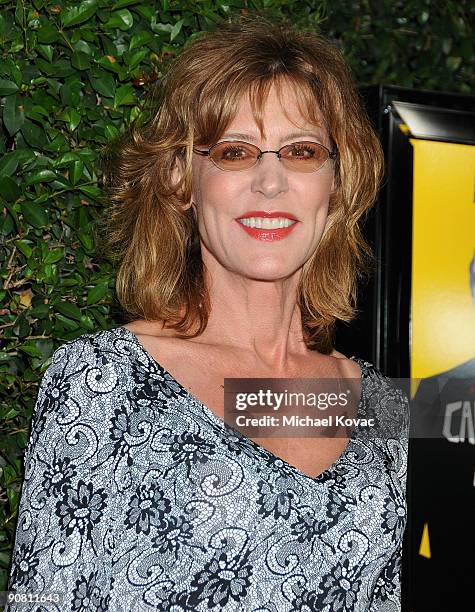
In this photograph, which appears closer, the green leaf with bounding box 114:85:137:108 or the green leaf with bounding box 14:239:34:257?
the green leaf with bounding box 14:239:34:257

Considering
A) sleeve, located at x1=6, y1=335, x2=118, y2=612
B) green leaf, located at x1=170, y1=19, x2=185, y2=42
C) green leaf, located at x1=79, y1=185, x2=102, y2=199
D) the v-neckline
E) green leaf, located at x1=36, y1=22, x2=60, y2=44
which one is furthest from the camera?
green leaf, located at x1=170, y1=19, x2=185, y2=42

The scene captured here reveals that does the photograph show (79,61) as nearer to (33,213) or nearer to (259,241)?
(33,213)

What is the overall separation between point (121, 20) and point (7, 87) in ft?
1.10

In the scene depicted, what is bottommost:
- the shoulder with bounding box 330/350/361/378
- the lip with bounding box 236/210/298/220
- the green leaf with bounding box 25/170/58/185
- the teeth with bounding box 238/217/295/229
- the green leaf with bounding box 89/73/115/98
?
the shoulder with bounding box 330/350/361/378

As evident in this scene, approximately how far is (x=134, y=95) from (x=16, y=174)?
374 millimetres

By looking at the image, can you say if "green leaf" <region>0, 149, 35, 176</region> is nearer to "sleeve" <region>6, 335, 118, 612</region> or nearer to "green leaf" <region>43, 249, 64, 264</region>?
"green leaf" <region>43, 249, 64, 264</region>

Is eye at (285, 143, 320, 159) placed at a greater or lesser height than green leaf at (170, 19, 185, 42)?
lesser

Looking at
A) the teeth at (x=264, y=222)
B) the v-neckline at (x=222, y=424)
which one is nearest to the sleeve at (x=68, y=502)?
the v-neckline at (x=222, y=424)

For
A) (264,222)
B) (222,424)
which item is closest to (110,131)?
(264,222)

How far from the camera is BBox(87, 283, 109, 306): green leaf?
82.5 inches

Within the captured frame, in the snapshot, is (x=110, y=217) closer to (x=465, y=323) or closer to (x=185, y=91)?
(x=185, y=91)

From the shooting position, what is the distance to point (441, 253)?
2.45 m

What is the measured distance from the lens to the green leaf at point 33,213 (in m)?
1.96

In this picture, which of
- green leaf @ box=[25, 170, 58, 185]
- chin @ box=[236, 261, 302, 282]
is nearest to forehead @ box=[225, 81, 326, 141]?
chin @ box=[236, 261, 302, 282]
